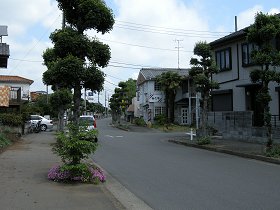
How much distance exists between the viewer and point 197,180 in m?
11.4

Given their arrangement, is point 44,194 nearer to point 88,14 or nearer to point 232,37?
point 88,14

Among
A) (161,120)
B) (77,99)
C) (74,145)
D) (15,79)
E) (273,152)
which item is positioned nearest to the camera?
(74,145)

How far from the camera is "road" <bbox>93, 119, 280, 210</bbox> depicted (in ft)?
28.4

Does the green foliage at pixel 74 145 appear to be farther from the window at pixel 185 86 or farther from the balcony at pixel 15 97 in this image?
the window at pixel 185 86

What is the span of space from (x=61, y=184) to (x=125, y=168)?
432 cm

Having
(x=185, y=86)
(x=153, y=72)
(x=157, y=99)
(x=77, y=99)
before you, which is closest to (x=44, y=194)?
(x=77, y=99)

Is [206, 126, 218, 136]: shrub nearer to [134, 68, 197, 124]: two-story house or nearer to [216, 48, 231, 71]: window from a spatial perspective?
[216, 48, 231, 71]: window

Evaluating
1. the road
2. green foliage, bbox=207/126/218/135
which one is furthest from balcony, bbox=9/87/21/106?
the road

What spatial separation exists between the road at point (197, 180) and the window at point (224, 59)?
11.3m

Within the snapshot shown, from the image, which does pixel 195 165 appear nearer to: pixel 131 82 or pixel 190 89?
pixel 190 89

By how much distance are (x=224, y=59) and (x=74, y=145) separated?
19.4 metres

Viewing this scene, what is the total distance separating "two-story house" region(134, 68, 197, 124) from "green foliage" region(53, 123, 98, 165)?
36.8 m

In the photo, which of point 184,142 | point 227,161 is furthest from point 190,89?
point 227,161

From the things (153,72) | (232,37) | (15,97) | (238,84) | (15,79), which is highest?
(15,79)
